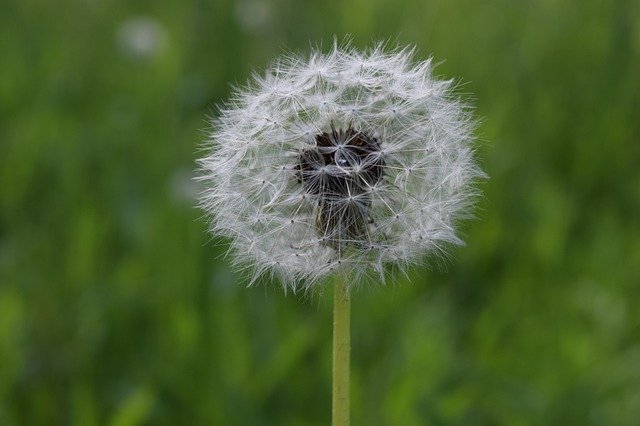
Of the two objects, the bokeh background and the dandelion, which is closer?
the dandelion

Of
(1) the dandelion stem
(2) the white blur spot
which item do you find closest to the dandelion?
(1) the dandelion stem

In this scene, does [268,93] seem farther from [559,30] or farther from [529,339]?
[559,30]

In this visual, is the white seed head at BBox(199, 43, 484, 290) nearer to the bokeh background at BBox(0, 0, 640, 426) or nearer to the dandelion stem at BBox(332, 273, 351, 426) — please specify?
the dandelion stem at BBox(332, 273, 351, 426)

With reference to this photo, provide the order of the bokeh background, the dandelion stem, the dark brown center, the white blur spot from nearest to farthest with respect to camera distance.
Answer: the dandelion stem, the dark brown center, the bokeh background, the white blur spot

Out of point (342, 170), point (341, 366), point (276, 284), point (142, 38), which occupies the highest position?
point (142, 38)

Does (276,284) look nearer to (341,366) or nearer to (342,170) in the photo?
(342,170)

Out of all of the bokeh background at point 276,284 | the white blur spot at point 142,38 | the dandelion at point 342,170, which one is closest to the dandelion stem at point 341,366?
the dandelion at point 342,170

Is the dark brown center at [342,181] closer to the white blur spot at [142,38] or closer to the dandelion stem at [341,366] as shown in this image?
the dandelion stem at [341,366]

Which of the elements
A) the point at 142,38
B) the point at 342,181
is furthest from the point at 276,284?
the point at 142,38
